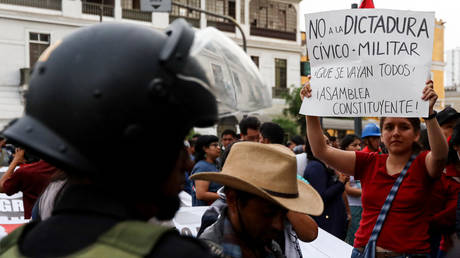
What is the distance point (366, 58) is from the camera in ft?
11.8

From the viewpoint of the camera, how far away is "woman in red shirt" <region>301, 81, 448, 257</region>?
3.21m

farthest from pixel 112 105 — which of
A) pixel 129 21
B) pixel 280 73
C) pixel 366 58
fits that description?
pixel 280 73

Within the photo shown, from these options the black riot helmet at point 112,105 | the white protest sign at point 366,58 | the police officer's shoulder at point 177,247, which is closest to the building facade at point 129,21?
the white protest sign at point 366,58

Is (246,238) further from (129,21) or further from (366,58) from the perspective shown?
(129,21)

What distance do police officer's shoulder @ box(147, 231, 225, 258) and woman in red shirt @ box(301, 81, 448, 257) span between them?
2.50 metres

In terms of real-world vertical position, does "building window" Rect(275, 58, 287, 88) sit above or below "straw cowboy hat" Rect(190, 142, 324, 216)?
above

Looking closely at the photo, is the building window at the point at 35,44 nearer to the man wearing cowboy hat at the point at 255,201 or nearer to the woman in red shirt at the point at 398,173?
the woman in red shirt at the point at 398,173

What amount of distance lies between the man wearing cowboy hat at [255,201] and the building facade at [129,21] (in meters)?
16.2

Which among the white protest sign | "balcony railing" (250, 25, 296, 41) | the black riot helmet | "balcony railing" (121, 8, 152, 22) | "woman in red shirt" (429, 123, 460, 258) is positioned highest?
"balcony railing" (121, 8, 152, 22)

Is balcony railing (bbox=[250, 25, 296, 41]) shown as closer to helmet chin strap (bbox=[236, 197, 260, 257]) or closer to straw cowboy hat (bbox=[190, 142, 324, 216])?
straw cowboy hat (bbox=[190, 142, 324, 216])

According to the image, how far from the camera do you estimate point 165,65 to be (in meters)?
1.11

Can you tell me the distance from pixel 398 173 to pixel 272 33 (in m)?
28.5

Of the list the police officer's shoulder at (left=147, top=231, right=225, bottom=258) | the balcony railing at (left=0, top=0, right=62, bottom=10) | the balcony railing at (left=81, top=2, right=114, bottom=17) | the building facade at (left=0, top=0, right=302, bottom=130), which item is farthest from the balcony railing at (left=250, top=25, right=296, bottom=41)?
the police officer's shoulder at (left=147, top=231, right=225, bottom=258)

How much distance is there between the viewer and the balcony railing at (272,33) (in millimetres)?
30542
